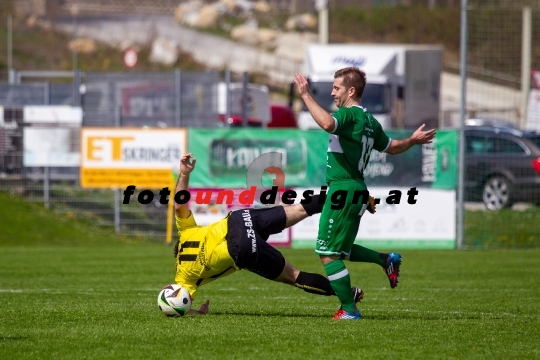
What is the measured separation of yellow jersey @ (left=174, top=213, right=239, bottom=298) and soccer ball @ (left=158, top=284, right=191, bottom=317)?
0.56 feet

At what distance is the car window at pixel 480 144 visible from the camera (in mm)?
22547

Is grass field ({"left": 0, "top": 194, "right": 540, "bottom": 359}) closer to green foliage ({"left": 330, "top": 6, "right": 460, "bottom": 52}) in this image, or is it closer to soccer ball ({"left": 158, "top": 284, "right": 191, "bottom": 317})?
soccer ball ({"left": 158, "top": 284, "right": 191, "bottom": 317})

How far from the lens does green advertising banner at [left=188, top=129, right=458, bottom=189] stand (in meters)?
20.7

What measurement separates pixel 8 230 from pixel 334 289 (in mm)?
14204

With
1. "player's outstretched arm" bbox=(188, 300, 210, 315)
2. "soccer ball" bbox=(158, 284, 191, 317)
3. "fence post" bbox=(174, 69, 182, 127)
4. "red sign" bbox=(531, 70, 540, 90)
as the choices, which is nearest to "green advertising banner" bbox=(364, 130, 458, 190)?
"red sign" bbox=(531, 70, 540, 90)

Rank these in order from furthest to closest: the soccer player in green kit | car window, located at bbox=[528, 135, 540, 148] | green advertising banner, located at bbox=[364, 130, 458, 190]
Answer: car window, located at bbox=[528, 135, 540, 148]
green advertising banner, located at bbox=[364, 130, 458, 190]
the soccer player in green kit

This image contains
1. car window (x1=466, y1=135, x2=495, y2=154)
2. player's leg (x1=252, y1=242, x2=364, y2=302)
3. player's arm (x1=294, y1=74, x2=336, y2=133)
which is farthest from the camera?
car window (x1=466, y1=135, x2=495, y2=154)

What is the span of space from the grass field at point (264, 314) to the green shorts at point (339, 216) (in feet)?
2.24

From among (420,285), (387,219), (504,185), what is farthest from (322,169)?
(420,285)

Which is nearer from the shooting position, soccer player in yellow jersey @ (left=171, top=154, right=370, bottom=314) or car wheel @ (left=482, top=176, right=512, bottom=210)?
soccer player in yellow jersey @ (left=171, top=154, right=370, bottom=314)

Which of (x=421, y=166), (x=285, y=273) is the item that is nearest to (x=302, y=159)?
(x=421, y=166)

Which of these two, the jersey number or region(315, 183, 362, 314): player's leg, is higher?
the jersey number

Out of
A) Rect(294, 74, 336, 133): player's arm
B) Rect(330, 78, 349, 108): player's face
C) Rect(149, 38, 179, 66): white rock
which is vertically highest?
Rect(149, 38, 179, 66): white rock

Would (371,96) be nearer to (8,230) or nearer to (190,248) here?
(8,230)
